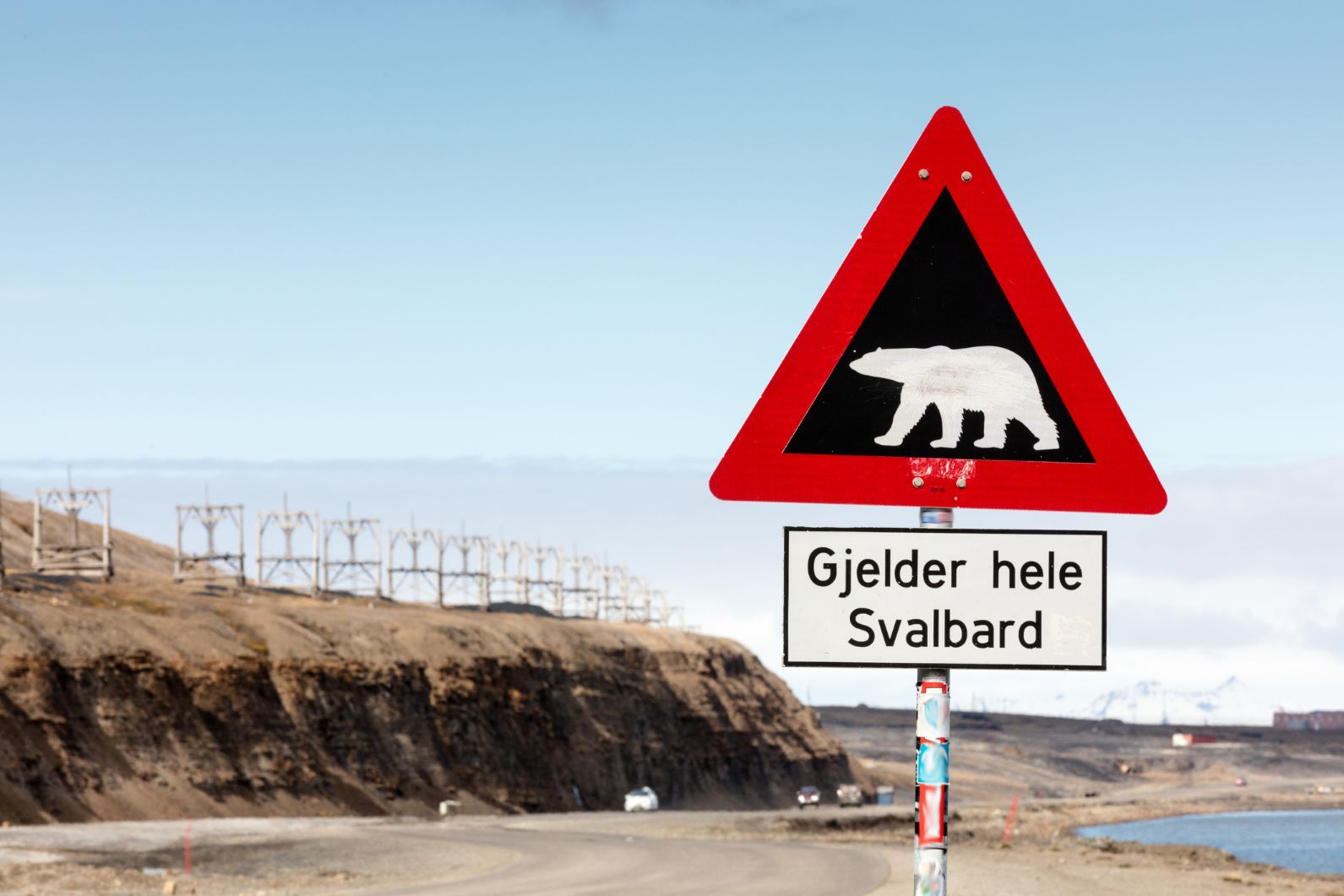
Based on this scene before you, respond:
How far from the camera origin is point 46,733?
70.1m

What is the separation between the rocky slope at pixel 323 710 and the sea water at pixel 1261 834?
28240 millimetres

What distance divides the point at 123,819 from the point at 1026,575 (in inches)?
2765

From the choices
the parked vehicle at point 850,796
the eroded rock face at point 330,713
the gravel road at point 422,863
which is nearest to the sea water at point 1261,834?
the parked vehicle at point 850,796

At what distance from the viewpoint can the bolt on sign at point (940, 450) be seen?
427cm

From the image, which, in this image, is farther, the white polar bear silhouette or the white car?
the white car

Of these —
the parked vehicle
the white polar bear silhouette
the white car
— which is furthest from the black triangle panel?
the parked vehicle

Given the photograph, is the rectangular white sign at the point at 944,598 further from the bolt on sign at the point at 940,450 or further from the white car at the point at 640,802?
the white car at the point at 640,802

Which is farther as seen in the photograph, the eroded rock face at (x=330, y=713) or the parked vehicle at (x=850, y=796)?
the parked vehicle at (x=850, y=796)

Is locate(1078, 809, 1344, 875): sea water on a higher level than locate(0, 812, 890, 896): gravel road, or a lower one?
lower

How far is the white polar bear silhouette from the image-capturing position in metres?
4.31

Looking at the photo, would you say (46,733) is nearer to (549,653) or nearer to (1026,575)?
(549,653)

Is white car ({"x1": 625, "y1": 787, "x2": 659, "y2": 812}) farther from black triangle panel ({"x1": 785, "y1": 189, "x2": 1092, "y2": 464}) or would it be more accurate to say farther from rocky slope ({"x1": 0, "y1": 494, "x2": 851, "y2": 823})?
black triangle panel ({"x1": 785, "y1": 189, "x2": 1092, "y2": 464})

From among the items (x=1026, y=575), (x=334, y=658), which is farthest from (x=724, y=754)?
(x=1026, y=575)

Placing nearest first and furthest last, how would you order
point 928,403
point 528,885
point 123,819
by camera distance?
1. point 928,403
2. point 528,885
3. point 123,819
